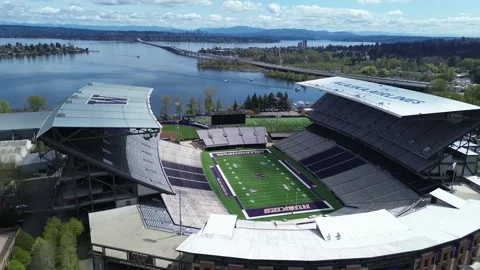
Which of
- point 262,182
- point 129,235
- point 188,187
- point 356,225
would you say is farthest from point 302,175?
point 129,235

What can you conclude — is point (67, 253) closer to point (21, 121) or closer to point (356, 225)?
point (356, 225)

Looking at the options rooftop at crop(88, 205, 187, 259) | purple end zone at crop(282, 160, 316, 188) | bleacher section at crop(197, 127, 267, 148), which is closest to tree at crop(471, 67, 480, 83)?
bleacher section at crop(197, 127, 267, 148)

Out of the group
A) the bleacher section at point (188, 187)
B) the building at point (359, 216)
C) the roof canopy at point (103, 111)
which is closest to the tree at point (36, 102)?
the roof canopy at point (103, 111)

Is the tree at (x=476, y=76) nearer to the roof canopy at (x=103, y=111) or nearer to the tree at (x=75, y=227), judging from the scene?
the roof canopy at (x=103, y=111)

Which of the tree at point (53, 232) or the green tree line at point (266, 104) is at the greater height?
the green tree line at point (266, 104)

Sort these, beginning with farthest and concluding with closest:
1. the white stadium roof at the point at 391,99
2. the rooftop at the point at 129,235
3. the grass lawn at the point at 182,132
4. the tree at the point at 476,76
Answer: the tree at the point at 476,76, the grass lawn at the point at 182,132, the white stadium roof at the point at 391,99, the rooftop at the point at 129,235

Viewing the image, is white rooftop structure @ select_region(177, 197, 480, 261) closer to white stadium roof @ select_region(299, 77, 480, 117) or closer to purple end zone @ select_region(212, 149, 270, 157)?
white stadium roof @ select_region(299, 77, 480, 117)
